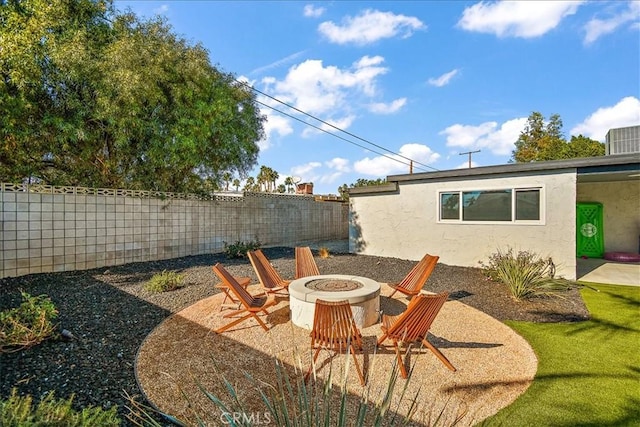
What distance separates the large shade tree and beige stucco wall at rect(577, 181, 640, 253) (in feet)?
45.5

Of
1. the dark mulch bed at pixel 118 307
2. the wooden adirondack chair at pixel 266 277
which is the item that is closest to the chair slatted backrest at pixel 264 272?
the wooden adirondack chair at pixel 266 277

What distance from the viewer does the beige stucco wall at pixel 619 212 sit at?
1095cm

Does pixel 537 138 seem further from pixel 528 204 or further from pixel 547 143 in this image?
pixel 528 204

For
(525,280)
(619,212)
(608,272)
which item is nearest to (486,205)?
(525,280)

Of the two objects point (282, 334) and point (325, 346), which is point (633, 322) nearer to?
point (325, 346)

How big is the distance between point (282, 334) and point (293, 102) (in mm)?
12795

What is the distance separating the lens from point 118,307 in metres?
5.26

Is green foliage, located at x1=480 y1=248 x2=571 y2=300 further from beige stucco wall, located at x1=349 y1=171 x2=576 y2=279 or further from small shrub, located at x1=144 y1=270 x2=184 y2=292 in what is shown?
small shrub, located at x1=144 y1=270 x2=184 y2=292

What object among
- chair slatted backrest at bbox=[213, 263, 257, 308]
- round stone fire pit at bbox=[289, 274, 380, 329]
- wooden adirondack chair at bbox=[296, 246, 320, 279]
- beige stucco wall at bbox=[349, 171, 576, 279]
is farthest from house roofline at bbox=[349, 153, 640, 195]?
chair slatted backrest at bbox=[213, 263, 257, 308]

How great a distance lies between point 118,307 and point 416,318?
196 inches

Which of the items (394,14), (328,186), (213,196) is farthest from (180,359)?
(328,186)

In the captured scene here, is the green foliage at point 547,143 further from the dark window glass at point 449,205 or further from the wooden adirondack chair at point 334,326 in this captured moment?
the wooden adirondack chair at point 334,326

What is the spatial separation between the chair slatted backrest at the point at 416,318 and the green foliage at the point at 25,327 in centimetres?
439

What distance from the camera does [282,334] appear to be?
4625 millimetres
